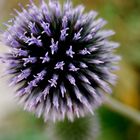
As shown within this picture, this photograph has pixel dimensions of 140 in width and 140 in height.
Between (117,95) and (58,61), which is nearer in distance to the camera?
(58,61)

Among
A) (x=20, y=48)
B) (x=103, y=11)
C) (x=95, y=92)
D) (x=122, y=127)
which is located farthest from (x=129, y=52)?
(x=20, y=48)

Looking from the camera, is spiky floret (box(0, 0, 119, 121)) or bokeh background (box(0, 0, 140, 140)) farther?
bokeh background (box(0, 0, 140, 140))

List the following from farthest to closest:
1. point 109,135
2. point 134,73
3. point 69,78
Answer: point 134,73, point 109,135, point 69,78

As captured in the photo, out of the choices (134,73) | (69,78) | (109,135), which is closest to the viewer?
(69,78)

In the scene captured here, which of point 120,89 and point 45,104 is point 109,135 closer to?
point 120,89
